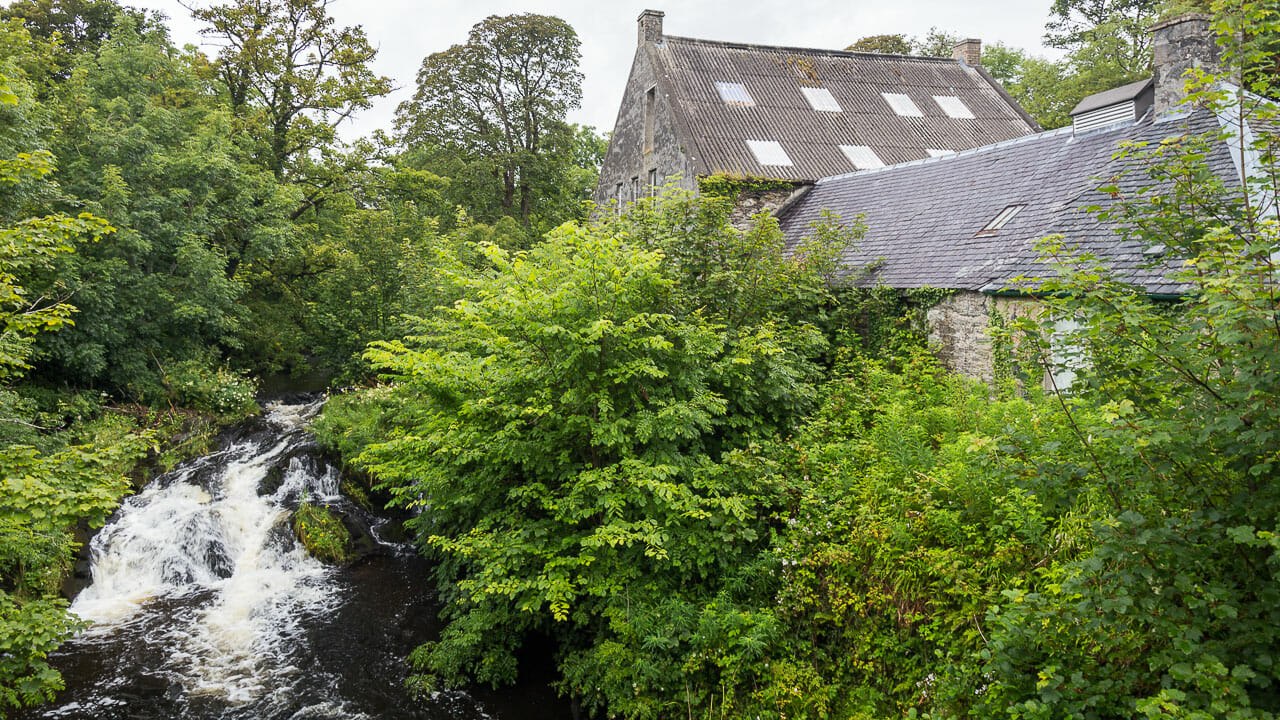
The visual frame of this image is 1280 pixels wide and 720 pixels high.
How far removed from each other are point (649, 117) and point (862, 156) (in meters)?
6.43

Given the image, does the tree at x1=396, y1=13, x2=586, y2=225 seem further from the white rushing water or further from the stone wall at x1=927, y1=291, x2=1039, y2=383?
the stone wall at x1=927, y1=291, x2=1039, y2=383

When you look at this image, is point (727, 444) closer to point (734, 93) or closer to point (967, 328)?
point (967, 328)

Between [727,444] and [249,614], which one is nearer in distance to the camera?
[727,444]

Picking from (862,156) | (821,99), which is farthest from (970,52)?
(862,156)

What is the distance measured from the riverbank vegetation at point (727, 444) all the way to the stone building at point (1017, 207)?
688mm

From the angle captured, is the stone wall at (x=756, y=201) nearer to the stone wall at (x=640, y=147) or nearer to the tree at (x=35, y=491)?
the stone wall at (x=640, y=147)

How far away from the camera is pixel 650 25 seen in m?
21.1

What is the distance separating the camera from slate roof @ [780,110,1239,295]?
31.0 feet

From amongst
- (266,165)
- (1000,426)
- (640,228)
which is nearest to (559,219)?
(266,165)

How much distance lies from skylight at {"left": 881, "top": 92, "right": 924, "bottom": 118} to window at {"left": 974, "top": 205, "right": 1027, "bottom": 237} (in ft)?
37.9

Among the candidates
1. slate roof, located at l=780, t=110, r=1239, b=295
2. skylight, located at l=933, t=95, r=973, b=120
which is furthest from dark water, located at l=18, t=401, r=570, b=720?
skylight, located at l=933, t=95, r=973, b=120

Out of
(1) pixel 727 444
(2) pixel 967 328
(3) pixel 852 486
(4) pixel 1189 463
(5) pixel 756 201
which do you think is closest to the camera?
(4) pixel 1189 463

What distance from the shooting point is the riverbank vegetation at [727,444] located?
3697 mm

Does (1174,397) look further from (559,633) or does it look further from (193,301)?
(193,301)
